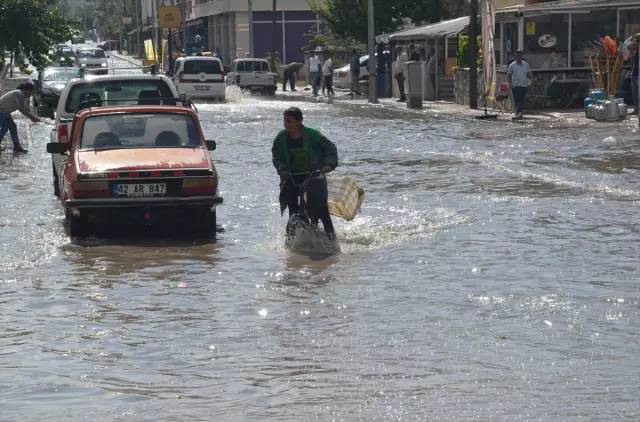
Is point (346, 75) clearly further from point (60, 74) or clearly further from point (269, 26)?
point (269, 26)

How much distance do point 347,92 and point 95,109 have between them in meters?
40.7

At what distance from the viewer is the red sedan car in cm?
1398

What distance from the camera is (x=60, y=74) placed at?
4409 cm

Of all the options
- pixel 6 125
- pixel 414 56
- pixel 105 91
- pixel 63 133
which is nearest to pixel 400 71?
pixel 414 56

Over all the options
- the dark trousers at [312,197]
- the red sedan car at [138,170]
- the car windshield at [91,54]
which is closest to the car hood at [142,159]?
the red sedan car at [138,170]

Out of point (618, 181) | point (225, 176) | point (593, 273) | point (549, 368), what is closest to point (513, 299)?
point (593, 273)

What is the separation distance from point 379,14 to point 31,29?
22606 mm

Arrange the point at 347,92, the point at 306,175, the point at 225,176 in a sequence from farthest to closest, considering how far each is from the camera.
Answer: the point at 347,92 → the point at 225,176 → the point at 306,175

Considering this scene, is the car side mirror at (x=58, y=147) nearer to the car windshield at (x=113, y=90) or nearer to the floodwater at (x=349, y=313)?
the floodwater at (x=349, y=313)

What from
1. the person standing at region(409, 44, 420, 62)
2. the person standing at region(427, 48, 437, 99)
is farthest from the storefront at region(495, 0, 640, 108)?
the person standing at region(427, 48, 437, 99)

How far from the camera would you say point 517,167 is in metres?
22.3

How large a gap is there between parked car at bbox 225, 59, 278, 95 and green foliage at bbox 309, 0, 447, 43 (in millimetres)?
3560

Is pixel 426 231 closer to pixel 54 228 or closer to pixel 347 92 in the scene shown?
pixel 54 228

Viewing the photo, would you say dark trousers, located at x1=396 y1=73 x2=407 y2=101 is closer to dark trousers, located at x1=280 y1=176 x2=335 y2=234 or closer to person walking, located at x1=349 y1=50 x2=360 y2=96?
person walking, located at x1=349 y1=50 x2=360 y2=96
